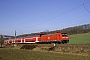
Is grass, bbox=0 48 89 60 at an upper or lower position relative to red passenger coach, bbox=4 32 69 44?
lower

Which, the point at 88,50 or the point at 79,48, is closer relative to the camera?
the point at 88,50

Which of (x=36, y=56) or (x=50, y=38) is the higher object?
(x=50, y=38)

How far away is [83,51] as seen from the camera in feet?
102

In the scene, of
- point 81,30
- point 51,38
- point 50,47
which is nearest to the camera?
point 50,47

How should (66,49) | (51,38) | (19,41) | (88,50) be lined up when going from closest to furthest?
(88,50)
(66,49)
(51,38)
(19,41)

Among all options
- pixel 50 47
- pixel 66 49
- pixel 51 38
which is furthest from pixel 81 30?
pixel 66 49

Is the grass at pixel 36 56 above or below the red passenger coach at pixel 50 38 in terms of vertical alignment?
below

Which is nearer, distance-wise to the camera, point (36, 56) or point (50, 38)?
point (36, 56)

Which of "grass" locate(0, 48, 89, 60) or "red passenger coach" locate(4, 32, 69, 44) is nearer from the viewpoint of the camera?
"grass" locate(0, 48, 89, 60)

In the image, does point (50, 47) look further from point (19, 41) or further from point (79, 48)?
point (19, 41)

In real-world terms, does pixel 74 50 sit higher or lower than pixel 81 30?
lower

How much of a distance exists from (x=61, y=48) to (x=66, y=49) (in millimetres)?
2227

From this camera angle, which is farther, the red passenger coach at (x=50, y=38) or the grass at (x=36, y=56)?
the red passenger coach at (x=50, y=38)

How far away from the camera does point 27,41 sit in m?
74.1
